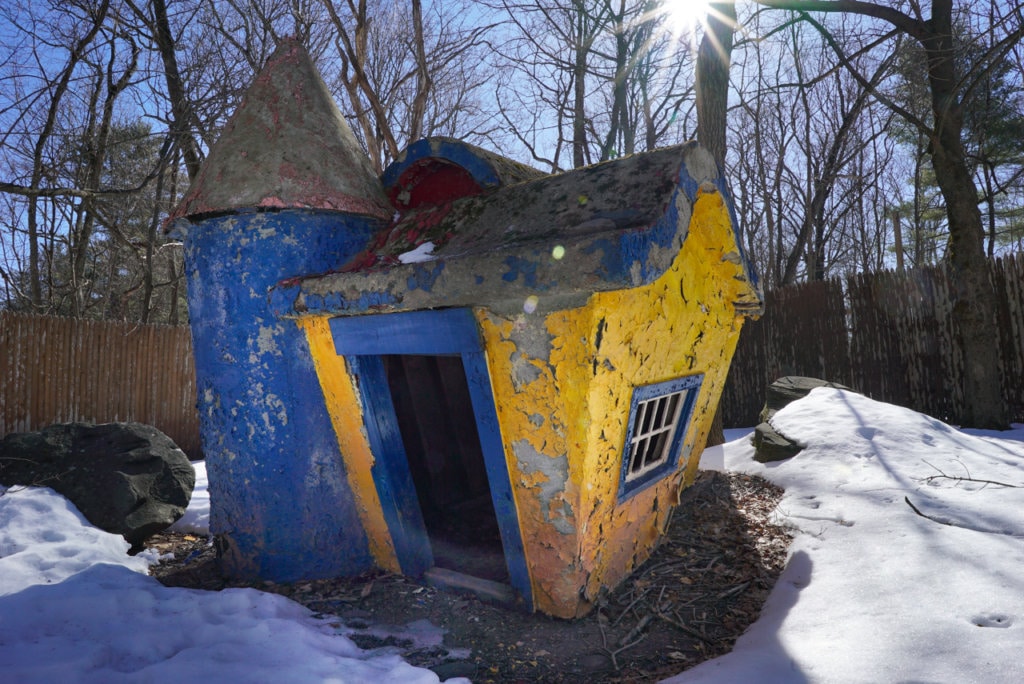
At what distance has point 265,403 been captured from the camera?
3.61 meters

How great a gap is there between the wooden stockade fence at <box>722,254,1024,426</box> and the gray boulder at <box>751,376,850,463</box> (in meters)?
2.04

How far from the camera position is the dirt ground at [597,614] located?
276cm

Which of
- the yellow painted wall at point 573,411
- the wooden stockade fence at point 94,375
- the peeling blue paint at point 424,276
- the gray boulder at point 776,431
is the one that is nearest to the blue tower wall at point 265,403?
the yellow painted wall at point 573,411

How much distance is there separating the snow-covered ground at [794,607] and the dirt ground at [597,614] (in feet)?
0.56

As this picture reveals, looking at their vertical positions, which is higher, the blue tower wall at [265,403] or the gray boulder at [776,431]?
the blue tower wall at [265,403]

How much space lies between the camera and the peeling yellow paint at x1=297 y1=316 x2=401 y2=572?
11.7 feet

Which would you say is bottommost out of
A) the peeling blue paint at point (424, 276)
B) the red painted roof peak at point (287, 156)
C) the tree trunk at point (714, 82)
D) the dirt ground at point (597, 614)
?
the dirt ground at point (597, 614)

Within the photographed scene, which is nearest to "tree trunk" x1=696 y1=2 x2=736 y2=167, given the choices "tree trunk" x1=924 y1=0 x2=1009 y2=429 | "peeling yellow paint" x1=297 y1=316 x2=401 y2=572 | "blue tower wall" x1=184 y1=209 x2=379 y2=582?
"tree trunk" x1=924 y1=0 x2=1009 y2=429

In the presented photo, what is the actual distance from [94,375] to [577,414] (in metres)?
7.93

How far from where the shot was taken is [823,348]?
919 centimetres

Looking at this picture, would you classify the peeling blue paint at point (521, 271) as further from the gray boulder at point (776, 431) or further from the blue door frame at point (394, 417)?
the gray boulder at point (776, 431)

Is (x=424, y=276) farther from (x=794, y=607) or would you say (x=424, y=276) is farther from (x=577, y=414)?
(x=794, y=607)

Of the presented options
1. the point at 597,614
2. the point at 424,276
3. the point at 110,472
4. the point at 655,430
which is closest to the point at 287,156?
the point at 424,276

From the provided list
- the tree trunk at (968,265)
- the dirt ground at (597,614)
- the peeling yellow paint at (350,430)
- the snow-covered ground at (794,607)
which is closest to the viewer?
the snow-covered ground at (794,607)
